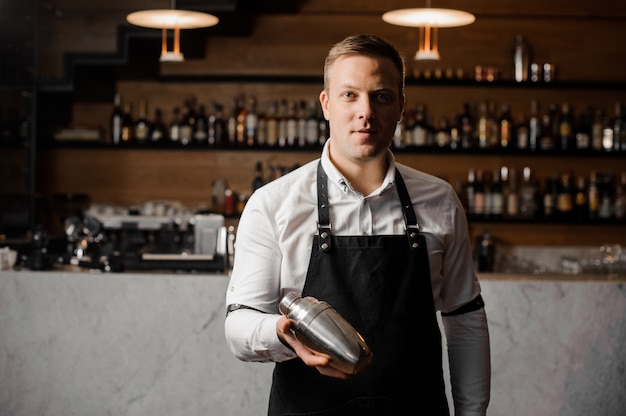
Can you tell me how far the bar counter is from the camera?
334 cm

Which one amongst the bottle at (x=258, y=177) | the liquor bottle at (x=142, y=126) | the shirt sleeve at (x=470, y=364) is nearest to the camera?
the shirt sleeve at (x=470, y=364)

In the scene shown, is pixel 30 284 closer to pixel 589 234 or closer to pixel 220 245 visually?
pixel 220 245

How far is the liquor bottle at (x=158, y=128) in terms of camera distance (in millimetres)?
5824

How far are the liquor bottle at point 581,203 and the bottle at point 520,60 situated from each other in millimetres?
748

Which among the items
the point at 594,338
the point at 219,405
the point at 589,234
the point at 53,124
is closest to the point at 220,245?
the point at 219,405

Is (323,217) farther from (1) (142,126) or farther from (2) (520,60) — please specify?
(2) (520,60)

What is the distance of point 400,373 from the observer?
1.73m

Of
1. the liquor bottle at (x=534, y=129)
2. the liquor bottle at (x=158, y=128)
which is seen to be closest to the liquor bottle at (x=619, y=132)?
the liquor bottle at (x=534, y=129)

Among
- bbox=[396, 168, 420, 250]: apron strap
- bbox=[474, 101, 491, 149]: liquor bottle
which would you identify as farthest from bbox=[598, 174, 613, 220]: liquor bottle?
bbox=[396, 168, 420, 250]: apron strap

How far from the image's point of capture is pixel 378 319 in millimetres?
1734

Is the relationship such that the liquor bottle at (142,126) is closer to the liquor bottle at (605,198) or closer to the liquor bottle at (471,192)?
the liquor bottle at (471,192)

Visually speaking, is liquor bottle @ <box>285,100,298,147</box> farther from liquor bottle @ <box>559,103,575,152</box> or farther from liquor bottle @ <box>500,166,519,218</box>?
liquor bottle @ <box>559,103,575,152</box>

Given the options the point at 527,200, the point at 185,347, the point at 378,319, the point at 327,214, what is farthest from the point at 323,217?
the point at 527,200

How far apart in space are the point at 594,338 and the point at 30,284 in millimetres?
2087
